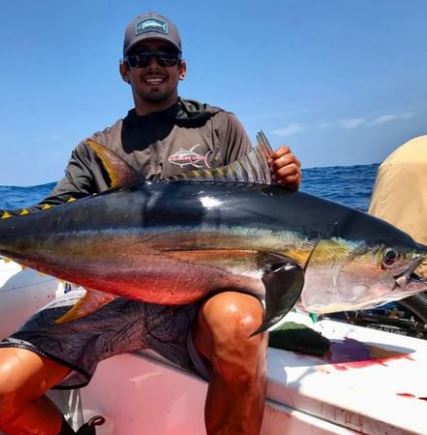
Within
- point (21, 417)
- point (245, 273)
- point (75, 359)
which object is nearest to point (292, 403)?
point (245, 273)

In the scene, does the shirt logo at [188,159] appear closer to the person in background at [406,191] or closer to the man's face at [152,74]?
the man's face at [152,74]

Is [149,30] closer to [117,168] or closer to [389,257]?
[117,168]

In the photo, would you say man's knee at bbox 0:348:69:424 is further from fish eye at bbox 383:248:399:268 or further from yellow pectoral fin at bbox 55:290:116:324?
fish eye at bbox 383:248:399:268

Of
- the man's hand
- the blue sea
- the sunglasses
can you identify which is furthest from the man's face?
the blue sea

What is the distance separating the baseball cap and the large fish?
1021 millimetres

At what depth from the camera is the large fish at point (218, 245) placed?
170 centimetres

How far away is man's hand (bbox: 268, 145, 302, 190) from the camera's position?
1.90m

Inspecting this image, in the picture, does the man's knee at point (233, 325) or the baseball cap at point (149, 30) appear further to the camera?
the baseball cap at point (149, 30)

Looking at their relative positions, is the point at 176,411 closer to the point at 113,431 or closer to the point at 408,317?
the point at 113,431

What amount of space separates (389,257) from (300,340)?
1.87 feet

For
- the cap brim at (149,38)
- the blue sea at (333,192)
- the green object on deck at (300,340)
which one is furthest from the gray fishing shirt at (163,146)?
the blue sea at (333,192)

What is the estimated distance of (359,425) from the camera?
1.56m

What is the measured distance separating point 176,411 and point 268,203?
39.6 inches

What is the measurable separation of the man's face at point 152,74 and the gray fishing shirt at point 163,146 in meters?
0.09
